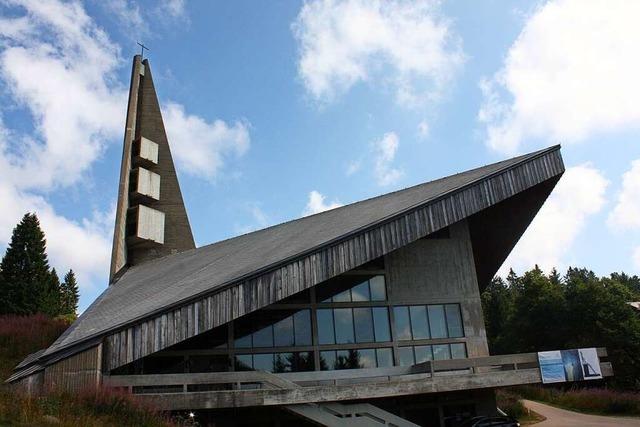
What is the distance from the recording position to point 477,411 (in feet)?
65.3

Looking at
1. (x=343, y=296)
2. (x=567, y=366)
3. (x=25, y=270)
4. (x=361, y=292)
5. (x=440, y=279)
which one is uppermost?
(x=25, y=270)

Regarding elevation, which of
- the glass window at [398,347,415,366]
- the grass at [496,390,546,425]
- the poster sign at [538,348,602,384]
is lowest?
the grass at [496,390,546,425]

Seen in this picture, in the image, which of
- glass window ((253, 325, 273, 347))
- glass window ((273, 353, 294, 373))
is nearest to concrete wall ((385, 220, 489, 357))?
glass window ((273, 353, 294, 373))

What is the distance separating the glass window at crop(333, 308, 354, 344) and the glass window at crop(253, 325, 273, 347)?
2.51 m

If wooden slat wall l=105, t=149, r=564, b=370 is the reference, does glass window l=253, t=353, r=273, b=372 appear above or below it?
below

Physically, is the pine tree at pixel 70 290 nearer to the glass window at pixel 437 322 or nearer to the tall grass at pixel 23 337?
the tall grass at pixel 23 337

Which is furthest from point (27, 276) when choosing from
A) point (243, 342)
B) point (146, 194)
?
point (243, 342)

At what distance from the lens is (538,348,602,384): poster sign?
54.7ft

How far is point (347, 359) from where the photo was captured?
19438mm

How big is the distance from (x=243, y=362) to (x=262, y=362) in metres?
0.67

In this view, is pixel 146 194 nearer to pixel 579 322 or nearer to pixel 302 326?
pixel 302 326

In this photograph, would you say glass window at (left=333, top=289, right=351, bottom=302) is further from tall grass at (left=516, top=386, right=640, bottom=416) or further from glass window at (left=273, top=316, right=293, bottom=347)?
tall grass at (left=516, top=386, right=640, bottom=416)

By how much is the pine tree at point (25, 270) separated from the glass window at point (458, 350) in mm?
33796

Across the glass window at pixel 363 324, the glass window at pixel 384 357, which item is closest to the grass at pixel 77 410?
the glass window at pixel 363 324
